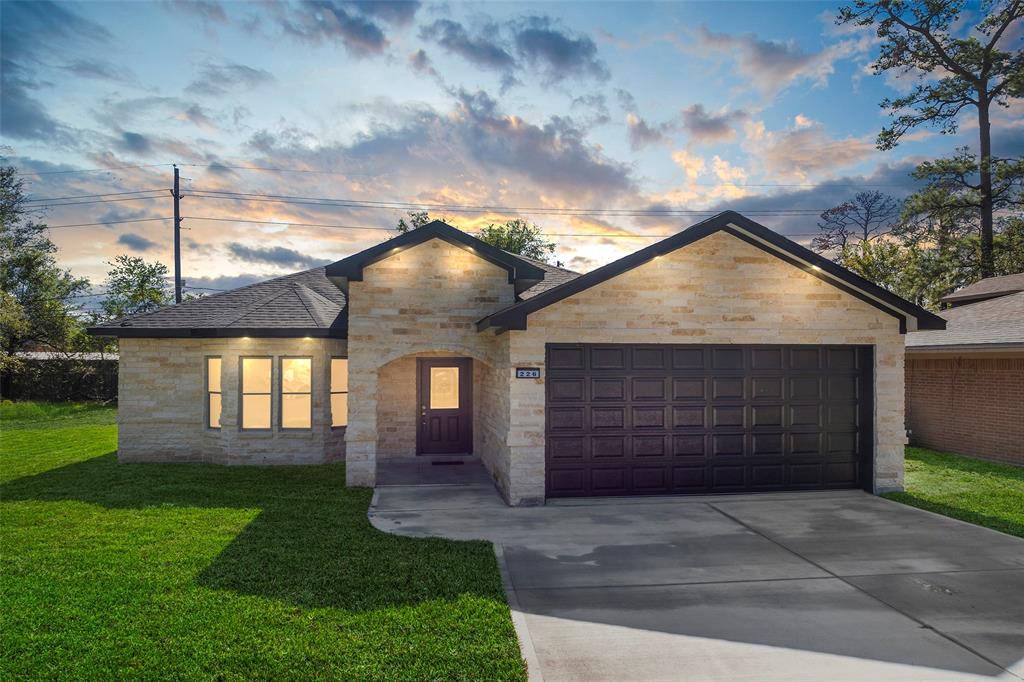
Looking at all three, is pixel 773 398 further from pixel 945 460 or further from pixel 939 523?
pixel 945 460

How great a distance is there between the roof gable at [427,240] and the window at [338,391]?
3.02 meters

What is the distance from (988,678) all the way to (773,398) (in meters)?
6.51

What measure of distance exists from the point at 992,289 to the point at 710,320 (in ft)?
60.2

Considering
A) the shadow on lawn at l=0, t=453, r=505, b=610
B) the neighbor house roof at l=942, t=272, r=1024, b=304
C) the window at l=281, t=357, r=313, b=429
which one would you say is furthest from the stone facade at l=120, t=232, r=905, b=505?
the neighbor house roof at l=942, t=272, r=1024, b=304

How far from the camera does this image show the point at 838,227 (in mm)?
45938

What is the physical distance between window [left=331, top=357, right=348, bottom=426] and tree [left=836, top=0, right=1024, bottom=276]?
27.6 m

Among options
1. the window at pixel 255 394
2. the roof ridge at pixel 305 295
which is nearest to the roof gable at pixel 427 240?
the roof ridge at pixel 305 295

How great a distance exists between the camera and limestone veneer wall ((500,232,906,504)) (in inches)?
383

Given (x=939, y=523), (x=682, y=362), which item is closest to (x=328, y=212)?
(x=682, y=362)

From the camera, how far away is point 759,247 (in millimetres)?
10281

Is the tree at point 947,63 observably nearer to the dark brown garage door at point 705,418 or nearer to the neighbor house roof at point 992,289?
the neighbor house roof at point 992,289

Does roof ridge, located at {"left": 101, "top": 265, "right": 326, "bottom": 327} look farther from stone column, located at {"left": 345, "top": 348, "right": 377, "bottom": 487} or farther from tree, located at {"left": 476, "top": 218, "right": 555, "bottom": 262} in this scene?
tree, located at {"left": 476, "top": 218, "right": 555, "bottom": 262}

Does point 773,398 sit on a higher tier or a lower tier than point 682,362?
lower

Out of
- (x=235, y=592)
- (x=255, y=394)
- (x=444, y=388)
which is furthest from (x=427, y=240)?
(x=235, y=592)
